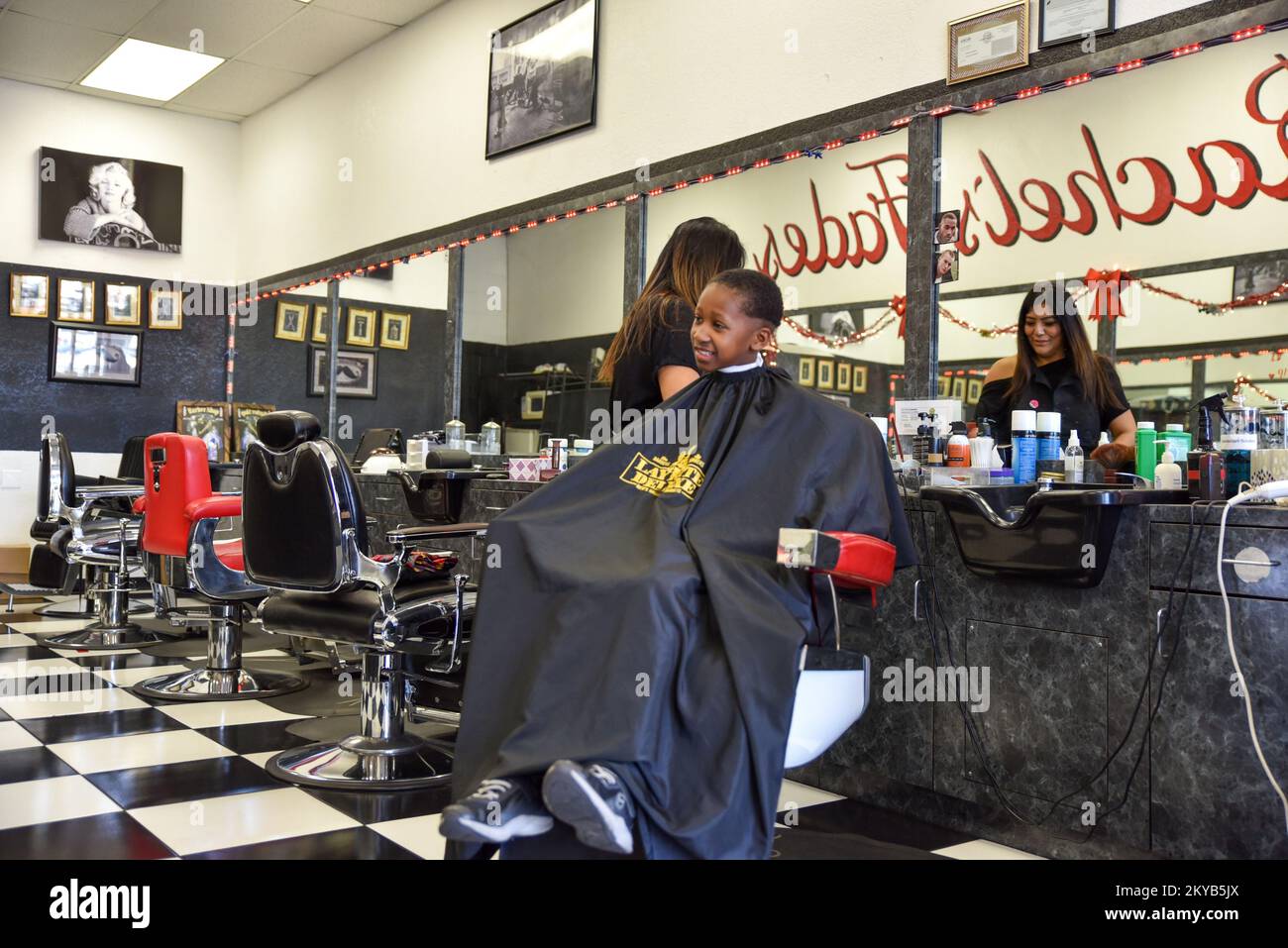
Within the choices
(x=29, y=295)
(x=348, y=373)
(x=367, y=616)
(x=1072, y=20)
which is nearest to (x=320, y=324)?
(x=348, y=373)

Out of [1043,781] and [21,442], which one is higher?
[21,442]

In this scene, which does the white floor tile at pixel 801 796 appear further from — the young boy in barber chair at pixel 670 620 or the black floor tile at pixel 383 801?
the young boy in barber chair at pixel 670 620

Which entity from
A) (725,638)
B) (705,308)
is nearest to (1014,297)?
(705,308)

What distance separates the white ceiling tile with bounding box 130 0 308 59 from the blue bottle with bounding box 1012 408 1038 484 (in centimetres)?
441

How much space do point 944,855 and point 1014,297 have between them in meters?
1.38

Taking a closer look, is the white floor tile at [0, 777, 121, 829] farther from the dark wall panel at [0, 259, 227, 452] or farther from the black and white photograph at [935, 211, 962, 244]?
the dark wall panel at [0, 259, 227, 452]

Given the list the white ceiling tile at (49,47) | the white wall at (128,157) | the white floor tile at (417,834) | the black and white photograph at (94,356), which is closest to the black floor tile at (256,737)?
the white floor tile at (417,834)

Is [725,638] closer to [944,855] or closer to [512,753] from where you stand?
[512,753]

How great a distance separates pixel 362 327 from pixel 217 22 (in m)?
1.69

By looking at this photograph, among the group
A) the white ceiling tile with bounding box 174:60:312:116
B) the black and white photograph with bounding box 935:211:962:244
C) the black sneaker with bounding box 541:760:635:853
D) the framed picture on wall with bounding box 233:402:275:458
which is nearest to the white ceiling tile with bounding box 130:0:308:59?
the white ceiling tile with bounding box 174:60:312:116

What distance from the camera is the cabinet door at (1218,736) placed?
1.95m

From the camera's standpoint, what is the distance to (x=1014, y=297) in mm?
2834

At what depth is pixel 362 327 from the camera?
5.93 m

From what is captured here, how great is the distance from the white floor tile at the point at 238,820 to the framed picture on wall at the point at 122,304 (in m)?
5.39
